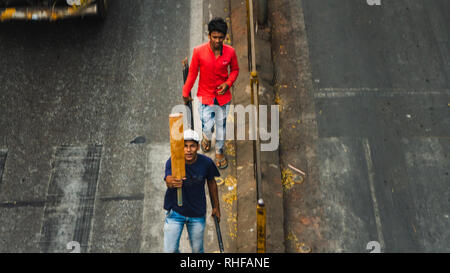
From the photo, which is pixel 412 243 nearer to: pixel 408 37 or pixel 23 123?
pixel 408 37

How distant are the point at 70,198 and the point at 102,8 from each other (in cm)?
350

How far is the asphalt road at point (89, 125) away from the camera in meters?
5.72

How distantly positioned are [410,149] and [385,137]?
1.25 feet

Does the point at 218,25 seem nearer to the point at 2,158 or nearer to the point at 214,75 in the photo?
the point at 214,75

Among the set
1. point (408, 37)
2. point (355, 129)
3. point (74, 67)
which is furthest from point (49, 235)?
point (408, 37)

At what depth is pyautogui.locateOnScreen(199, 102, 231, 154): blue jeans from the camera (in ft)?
18.8

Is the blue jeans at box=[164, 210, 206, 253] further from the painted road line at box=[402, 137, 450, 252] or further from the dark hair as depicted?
the painted road line at box=[402, 137, 450, 252]

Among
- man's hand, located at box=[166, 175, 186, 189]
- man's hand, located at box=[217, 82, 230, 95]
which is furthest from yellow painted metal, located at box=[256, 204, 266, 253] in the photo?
man's hand, located at box=[217, 82, 230, 95]

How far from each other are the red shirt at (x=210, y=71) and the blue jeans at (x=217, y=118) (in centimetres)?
10

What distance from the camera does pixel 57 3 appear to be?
718 centimetres

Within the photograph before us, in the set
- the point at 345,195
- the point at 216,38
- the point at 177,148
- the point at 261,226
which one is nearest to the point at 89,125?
the point at 216,38

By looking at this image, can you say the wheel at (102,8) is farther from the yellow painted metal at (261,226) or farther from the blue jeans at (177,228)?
the yellow painted metal at (261,226)

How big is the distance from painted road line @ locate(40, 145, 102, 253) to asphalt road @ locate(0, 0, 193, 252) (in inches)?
0.5
